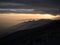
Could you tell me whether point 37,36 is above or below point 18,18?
below

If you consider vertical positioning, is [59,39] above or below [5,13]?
below

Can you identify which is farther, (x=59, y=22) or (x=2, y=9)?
(x=59, y=22)

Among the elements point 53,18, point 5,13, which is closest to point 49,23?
point 53,18

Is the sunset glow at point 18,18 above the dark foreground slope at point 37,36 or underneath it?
above

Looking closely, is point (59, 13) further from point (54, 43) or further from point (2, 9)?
point (2, 9)

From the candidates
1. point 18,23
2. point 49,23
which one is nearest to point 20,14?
point 18,23

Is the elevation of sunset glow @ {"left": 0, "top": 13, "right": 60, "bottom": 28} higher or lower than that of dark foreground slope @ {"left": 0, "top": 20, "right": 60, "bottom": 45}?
higher
